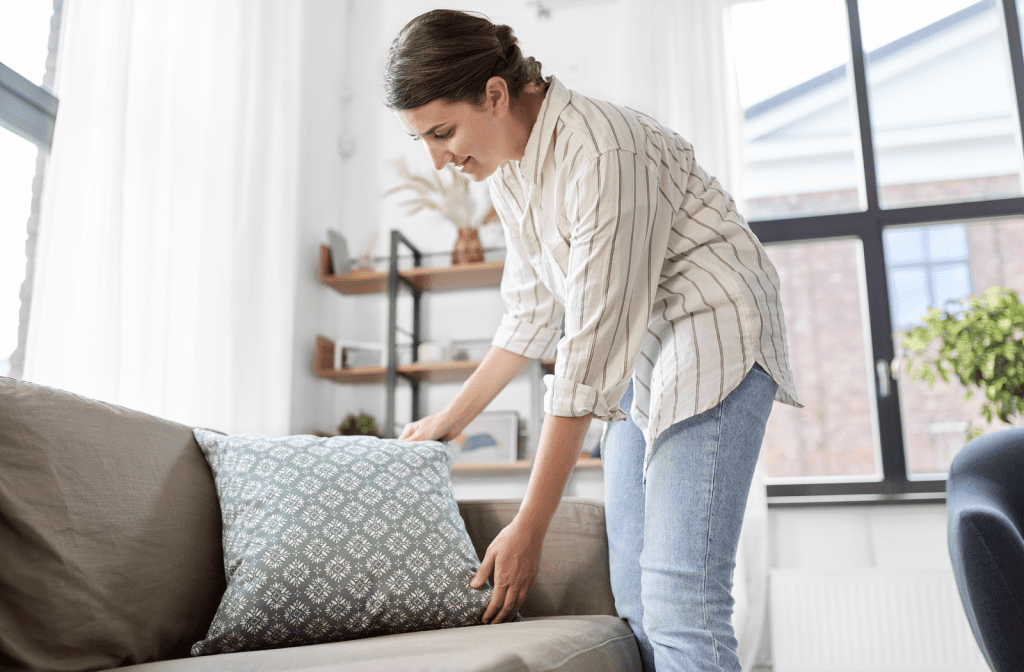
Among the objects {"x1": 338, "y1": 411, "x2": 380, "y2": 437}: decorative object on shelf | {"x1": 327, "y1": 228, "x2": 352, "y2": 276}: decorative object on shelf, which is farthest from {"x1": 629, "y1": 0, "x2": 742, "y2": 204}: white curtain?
{"x1": 338, "y1": 411, "x2": 380, "y2": 437}: decorative object on shelf

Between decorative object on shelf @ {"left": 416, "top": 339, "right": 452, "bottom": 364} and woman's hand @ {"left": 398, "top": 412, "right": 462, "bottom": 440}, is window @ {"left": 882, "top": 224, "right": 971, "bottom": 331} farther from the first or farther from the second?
woman's hand @ {"left": 398, "top": 412, "right": 462, "bottom": 440}

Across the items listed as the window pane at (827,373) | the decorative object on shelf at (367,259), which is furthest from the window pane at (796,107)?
the decorative object on shelf at (367,259)

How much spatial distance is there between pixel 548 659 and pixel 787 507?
216 cm

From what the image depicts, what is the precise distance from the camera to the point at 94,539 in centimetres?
95

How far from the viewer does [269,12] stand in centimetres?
278

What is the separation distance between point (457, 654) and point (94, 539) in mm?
496

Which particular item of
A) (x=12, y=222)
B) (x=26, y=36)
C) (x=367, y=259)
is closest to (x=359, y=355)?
(x=367, y=259)

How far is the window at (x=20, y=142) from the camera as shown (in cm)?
183

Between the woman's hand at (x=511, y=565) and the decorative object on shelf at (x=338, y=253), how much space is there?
224 centimetres

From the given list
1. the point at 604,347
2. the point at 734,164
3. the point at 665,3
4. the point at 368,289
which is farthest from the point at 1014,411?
the point at 368,289

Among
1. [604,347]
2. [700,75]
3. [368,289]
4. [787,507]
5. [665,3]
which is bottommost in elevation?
[787,507]

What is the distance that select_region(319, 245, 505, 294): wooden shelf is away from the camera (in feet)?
9.94

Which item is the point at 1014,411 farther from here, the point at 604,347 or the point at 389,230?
the point at 389,230

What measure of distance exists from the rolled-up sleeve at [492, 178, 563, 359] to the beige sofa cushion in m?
0.47
